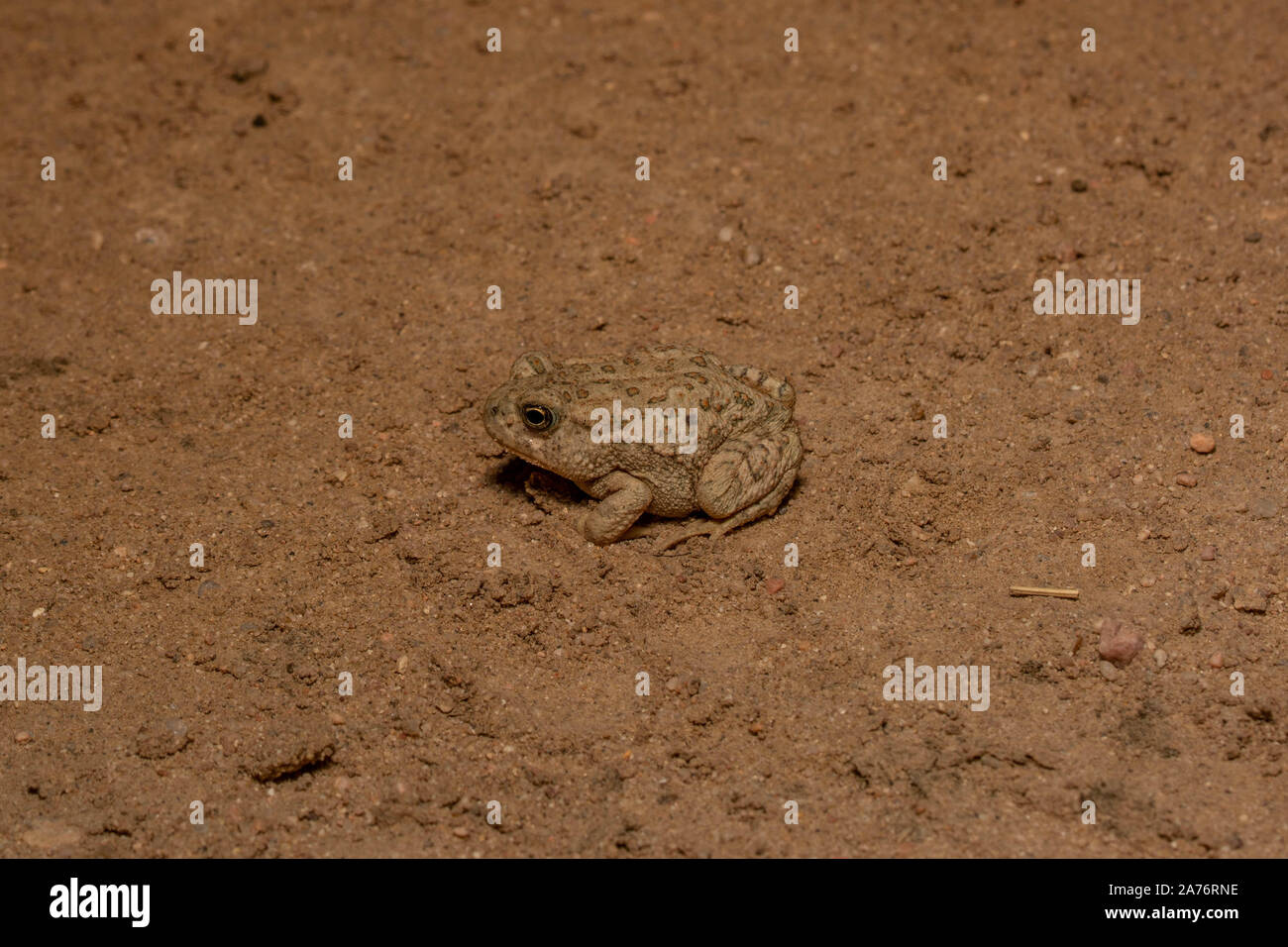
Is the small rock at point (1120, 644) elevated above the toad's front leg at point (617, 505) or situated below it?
below

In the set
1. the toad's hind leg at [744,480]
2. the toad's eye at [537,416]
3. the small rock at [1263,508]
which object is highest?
the toad's eye at [537,416]

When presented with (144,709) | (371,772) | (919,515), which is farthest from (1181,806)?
(144,709)

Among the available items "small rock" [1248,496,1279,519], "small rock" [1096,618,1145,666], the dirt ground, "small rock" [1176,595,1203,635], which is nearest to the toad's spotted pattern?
the dirt ground

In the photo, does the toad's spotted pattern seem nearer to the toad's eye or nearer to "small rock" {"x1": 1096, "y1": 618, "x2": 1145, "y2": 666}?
the toad's eye

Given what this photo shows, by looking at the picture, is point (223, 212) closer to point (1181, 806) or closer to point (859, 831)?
point (859, 831)

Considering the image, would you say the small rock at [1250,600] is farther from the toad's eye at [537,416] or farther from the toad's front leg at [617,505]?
the toad's eye at [537,416]

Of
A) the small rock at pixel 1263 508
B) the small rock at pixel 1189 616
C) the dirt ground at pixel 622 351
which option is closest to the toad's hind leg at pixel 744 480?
the dirt ground at pixel 622 351
